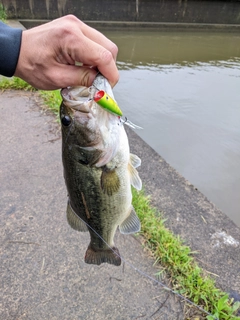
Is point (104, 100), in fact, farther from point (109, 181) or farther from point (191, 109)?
point (191, 109)

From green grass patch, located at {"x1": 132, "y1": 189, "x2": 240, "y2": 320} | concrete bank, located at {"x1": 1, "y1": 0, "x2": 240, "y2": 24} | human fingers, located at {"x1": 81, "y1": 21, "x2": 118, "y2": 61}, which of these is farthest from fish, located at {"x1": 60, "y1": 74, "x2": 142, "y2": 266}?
concrete bank, located at {"x1": 1, "y1": 0, "x2": 240, "y2": 24}

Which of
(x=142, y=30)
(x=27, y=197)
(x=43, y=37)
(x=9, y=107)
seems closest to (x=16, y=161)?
(x=27, y=197)

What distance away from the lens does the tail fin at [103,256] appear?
1.76m

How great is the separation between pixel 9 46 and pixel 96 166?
0.68 meters

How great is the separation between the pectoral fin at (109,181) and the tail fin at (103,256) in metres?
0.42

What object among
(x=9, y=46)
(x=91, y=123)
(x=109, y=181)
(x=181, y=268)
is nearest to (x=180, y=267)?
(x=181, y=268)

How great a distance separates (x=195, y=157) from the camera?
4488mm

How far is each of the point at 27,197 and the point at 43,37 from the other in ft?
5.96

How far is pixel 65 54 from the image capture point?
130 centimetres

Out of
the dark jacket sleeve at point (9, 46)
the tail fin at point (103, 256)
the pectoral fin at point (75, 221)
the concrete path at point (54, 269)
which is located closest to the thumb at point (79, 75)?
the dark jacket sleeve at point (9, 46)

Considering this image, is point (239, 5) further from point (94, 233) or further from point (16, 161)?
point (94, 233)

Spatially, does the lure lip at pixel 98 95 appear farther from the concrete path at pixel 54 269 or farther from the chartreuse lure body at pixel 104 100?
the concrete path at pixel 54 269

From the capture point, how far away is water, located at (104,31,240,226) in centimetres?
419

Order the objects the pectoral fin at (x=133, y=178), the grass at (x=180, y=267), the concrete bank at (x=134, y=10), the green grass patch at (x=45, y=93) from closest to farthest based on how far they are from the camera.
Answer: the pectoral fin at (x=133, y=178)
the grass at (x=180, y=267)
the green grass patch at (x=45, y=93)
the concrete bank at (x=134, y=10)
